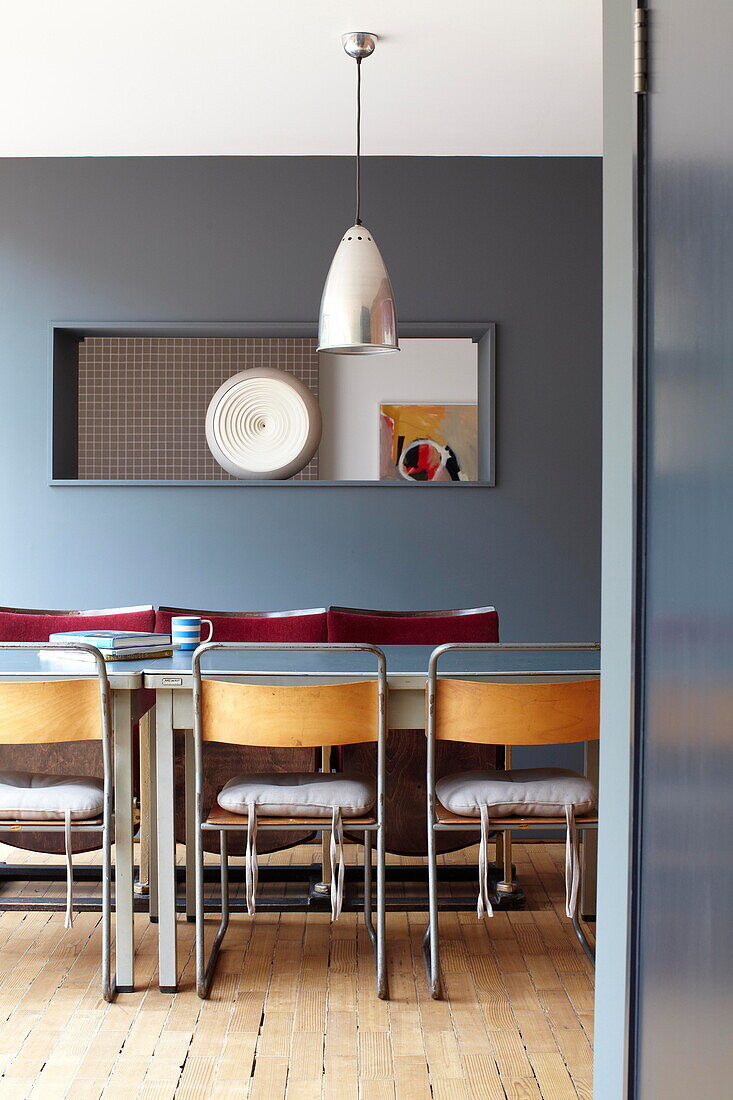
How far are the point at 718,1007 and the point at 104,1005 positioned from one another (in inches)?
74.2

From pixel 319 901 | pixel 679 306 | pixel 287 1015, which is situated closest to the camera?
pixel 679 306

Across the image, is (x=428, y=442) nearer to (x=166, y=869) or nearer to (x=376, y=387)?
(x=376, y=387)

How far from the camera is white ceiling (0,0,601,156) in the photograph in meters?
3.25

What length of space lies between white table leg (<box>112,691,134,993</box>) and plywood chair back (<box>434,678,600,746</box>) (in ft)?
2.49

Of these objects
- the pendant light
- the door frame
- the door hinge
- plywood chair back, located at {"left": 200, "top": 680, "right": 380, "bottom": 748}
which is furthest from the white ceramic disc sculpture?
the door hinge

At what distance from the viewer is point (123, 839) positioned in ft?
8.19

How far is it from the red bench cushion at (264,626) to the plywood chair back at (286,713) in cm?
106

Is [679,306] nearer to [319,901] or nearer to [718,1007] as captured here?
[718,1007]

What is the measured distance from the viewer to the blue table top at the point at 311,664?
247 cm

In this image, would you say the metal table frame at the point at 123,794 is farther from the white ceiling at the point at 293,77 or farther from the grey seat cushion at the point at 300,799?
the white ceiling at the point at 293,77

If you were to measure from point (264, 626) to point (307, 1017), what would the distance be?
145 centimetres

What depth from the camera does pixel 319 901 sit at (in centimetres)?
305

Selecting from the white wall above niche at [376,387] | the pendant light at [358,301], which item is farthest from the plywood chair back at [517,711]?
the white wall above niche at [376,387]

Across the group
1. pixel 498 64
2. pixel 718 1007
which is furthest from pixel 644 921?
pixel 498 64
